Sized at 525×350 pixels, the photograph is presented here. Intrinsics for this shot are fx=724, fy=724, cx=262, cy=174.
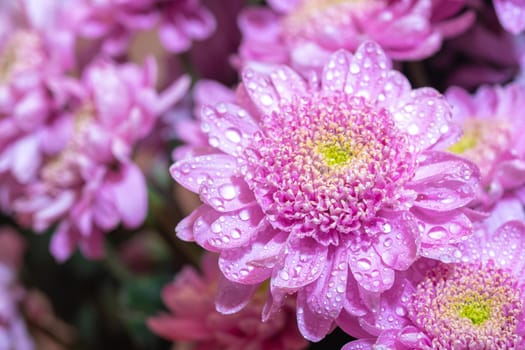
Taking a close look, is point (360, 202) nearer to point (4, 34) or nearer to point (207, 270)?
point (207, 270)

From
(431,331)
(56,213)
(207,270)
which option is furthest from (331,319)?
(56,213)

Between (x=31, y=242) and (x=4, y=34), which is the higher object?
(x=4, y=34)

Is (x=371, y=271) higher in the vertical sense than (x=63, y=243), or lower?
higher

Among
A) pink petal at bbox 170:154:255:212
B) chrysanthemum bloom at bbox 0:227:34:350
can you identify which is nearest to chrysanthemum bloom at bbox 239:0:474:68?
pink petal at bbox 170:154:255:212

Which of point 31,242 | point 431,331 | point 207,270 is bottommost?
point 31,242

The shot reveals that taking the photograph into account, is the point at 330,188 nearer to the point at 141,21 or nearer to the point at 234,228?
the point at 234,228

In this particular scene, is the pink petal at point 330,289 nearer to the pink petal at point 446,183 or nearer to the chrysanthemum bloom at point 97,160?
the pink petal at point 446,183

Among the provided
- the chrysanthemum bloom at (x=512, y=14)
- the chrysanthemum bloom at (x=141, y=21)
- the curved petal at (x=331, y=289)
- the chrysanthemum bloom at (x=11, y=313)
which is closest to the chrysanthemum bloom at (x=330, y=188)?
the curved petal at (x=331, y=289)

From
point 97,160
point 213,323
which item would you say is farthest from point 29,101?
point 213,323
